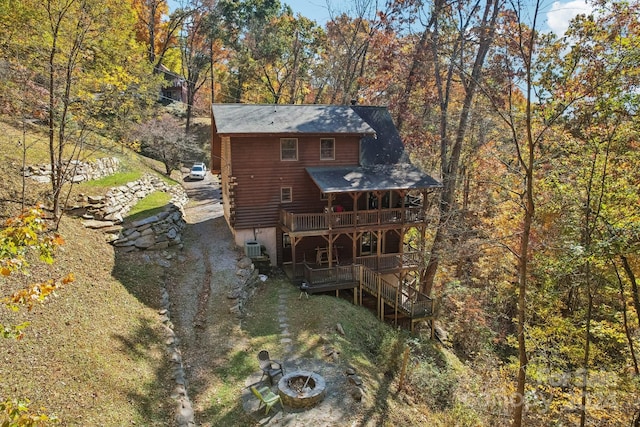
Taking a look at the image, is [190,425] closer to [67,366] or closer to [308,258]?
[67,366]


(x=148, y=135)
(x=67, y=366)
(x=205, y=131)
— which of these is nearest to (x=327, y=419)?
(x=67, y=366)

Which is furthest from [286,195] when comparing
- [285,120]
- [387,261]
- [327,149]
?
[387,261]

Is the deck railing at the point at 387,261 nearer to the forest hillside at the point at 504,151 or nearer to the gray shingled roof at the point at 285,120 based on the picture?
the forest hillside at the point at 504,151

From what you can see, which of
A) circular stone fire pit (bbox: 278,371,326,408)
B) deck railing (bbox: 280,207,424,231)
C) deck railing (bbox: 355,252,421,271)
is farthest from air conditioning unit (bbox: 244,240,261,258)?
circular stone fire pit (bbox: 278,371,326,408)

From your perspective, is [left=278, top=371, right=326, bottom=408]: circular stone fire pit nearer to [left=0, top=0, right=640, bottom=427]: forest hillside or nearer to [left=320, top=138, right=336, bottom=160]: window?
[left=0, top=0, right=640, bottom=427]: forest hillside

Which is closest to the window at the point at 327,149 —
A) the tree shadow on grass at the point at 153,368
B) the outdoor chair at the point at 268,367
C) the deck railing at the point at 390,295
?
the deck railing at the point at 390,295

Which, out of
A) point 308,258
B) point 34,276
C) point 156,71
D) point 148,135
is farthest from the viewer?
point 156,71
